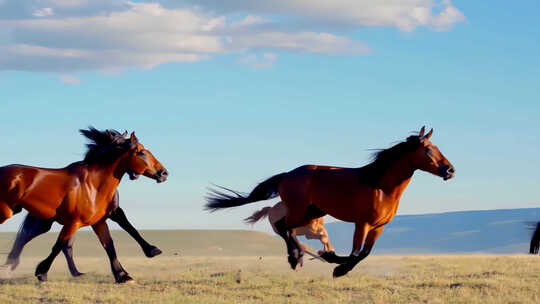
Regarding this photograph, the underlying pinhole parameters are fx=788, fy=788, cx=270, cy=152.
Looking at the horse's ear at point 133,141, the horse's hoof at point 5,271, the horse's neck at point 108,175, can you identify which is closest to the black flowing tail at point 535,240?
the horse's ear at point 133,141

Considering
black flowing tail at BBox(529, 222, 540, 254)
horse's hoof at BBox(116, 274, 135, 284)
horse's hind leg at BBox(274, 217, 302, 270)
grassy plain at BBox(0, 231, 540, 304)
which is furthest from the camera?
black flowing tail at BBox(529, 222, 540, 254)

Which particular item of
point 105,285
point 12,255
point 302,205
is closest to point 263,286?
point 302,205

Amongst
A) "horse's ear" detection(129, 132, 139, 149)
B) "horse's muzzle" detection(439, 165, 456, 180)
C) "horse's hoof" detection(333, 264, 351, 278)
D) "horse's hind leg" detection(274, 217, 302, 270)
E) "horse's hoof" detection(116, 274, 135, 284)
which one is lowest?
"horse's hoof" detection(116, 274, 135, 284)

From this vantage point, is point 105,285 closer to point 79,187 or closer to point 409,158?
point 79,187

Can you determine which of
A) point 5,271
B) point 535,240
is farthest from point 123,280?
point 535,240

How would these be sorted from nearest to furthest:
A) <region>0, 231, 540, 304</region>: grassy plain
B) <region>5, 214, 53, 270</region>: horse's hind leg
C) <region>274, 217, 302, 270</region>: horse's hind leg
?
<region>0, 231, 540, 304</region>: grassy plain < <region>274, 217, 302, 270</region>: horse's hind leg < <region>5, 214, 53, 270</region>: horse's hind leg

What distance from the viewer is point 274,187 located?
13.9m

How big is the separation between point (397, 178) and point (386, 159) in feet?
1.21

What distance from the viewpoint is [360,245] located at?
39.0 feet

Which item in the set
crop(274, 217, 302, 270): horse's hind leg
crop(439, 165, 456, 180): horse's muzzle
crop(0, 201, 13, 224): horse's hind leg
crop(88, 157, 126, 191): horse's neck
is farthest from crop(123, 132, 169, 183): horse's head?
crop(439, 165, 456, 180): horse's muzzle

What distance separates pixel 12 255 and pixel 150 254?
3.16m

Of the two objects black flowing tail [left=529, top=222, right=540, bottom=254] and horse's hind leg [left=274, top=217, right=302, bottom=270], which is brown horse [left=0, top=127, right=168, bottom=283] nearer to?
horse's hind leg [left=274, top=217, right=302, bottom=270]

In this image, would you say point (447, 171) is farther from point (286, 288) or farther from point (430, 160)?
point (286, 288)

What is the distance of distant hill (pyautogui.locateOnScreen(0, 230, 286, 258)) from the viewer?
4659cm
